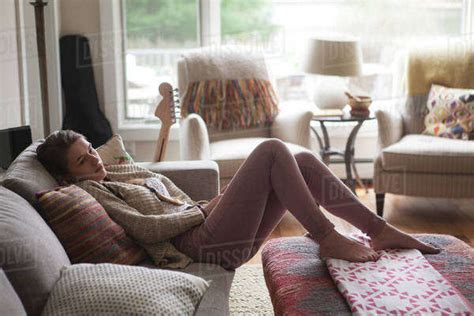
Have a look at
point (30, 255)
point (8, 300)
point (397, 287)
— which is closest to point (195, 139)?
point (397, 287)

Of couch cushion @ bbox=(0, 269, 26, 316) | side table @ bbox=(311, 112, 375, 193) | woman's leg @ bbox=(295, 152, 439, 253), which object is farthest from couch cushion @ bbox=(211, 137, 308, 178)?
couch cushion @ bbox=(0, 269, 26, 316)

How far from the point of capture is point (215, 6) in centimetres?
484

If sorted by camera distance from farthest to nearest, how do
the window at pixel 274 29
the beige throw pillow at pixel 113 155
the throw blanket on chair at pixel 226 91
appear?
the window at pixel 274 29, the throw blanket on chair at pixel 226 91, the beige throw pillow at pixel 113 155

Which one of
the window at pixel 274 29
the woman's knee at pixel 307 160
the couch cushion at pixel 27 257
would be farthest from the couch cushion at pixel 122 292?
the window at pixel 274 29

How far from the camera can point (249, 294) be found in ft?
10.0

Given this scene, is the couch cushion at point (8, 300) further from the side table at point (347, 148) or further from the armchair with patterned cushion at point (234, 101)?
the side table at point (347, 148)

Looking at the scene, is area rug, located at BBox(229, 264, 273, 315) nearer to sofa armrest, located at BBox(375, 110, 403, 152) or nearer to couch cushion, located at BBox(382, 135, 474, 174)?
couch cushion, located at BBox(382, 135, 474, 174)

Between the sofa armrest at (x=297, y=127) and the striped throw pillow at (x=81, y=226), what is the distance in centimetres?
204

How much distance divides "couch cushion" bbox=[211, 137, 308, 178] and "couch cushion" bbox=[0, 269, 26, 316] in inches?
90.0

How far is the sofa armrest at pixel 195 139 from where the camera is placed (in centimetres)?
384

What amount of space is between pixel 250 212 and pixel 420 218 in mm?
2059

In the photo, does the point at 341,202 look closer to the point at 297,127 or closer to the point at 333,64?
the point at 297,127

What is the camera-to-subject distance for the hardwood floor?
3902mm

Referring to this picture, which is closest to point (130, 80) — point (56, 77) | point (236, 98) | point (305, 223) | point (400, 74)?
point (56, 77)
